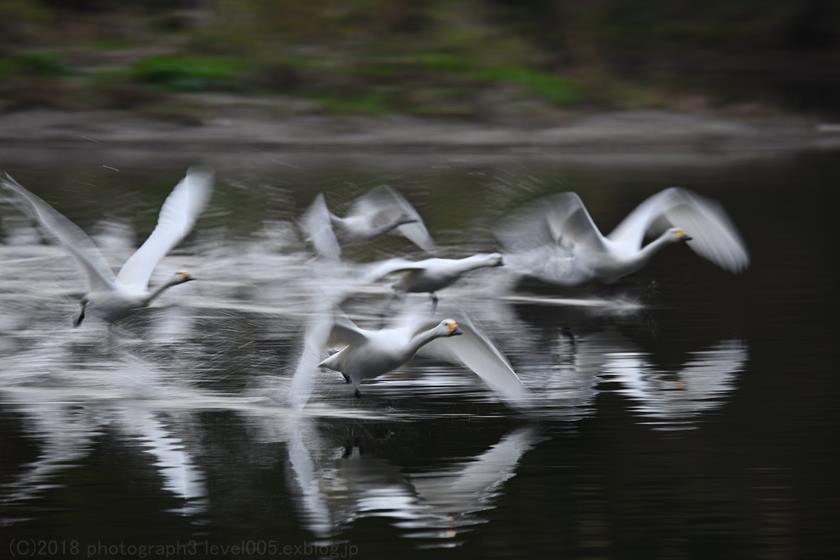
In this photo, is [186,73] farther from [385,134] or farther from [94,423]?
[94,423]

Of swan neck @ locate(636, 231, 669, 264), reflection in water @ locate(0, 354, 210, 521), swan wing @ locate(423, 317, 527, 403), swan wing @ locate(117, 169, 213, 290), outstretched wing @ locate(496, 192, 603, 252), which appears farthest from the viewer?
swan neck @ locate(636, 231, 669, 264)

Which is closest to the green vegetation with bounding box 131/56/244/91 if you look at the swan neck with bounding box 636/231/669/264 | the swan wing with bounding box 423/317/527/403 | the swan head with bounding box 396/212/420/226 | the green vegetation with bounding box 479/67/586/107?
the green vegetation with bounding box 479/67/586/107

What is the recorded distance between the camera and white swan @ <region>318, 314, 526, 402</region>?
9.80 metres

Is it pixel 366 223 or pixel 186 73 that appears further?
pixel 186 73

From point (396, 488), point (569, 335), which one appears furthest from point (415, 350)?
point (569, 335)

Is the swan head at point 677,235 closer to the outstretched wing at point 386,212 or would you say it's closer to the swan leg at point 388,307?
the swan leg at point 388,307

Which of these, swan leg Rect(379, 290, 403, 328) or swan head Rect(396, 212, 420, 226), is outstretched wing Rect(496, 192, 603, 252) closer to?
swan head Rect(396, 212, 420, 226)

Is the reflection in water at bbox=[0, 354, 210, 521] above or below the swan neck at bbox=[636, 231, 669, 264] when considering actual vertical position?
below

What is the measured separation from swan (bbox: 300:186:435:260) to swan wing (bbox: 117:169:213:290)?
235 centimetres

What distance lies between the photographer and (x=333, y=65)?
3183 centimetres

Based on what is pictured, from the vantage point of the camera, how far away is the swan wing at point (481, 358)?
1002 centimetres

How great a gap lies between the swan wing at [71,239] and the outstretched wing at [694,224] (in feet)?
14.8

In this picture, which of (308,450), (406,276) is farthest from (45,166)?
(308,450)

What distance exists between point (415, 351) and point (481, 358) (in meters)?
0.45
